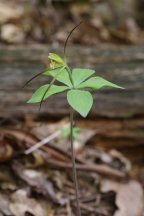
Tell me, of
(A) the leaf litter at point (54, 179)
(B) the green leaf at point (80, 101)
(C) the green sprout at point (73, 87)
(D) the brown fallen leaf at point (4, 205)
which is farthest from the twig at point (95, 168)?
(B) the green leaf at point (80, 101)

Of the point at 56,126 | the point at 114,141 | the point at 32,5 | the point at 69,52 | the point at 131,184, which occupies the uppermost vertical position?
the point at 32,5

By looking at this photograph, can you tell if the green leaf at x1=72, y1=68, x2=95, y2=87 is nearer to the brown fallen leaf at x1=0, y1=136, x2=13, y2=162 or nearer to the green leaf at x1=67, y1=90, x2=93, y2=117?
the green leaf at x1=67, y1=90, x2=93, y2=117

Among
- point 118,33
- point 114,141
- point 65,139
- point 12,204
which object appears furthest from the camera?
point 118,33

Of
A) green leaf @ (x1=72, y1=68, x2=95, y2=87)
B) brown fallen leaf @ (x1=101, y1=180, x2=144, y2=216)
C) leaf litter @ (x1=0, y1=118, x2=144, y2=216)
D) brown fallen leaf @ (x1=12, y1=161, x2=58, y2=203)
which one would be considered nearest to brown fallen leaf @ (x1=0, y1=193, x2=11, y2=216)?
leaf litter @ (x1=0, y1=118, x2=144, y2=216)

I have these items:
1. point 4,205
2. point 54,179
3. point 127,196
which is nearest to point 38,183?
point 54,179

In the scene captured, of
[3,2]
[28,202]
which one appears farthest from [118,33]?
[28,202]

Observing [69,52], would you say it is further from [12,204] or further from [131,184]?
[12,204]
